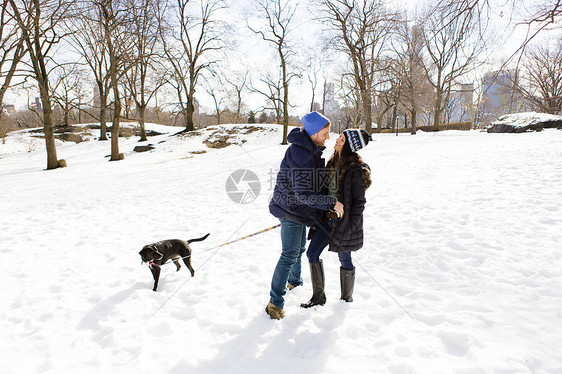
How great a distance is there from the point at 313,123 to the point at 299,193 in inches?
26.2

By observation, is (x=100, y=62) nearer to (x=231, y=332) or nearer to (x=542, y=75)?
(x=231, y=332)

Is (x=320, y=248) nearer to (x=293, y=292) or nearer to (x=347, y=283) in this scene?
(x=347, y=283)

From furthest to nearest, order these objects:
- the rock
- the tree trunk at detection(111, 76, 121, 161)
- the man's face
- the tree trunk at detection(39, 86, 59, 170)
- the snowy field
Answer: the rock
the tree trunk at detection(111, 76, 121, 161)
the tree trunk at detection(39, 86, 59, 170)
the man's face
the snowy field

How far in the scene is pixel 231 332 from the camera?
102 inches

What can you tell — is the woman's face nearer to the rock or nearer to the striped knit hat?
the striped knit hat

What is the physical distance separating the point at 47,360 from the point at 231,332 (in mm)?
1542

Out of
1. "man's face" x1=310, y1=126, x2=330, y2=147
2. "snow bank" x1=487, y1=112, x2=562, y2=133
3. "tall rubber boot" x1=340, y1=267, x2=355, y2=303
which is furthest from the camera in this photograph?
"snow bank" x1=487, y1=112, x2=562, y2=133

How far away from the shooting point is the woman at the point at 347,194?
2.46 metres

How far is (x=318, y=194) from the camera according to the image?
2359 millimetres

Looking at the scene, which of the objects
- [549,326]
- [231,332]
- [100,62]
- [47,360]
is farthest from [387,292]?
[100,62]

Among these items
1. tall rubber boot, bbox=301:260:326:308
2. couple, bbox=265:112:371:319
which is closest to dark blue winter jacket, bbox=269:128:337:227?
couple, bbox=265:112:371:319

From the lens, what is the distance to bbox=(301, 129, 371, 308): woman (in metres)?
2.46

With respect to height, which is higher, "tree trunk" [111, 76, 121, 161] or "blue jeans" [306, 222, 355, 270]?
"tree trunk" [111, 76, 121, 161]

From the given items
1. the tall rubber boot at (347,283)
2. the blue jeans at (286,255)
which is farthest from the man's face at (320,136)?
the tall rubber boot at (347,283)
